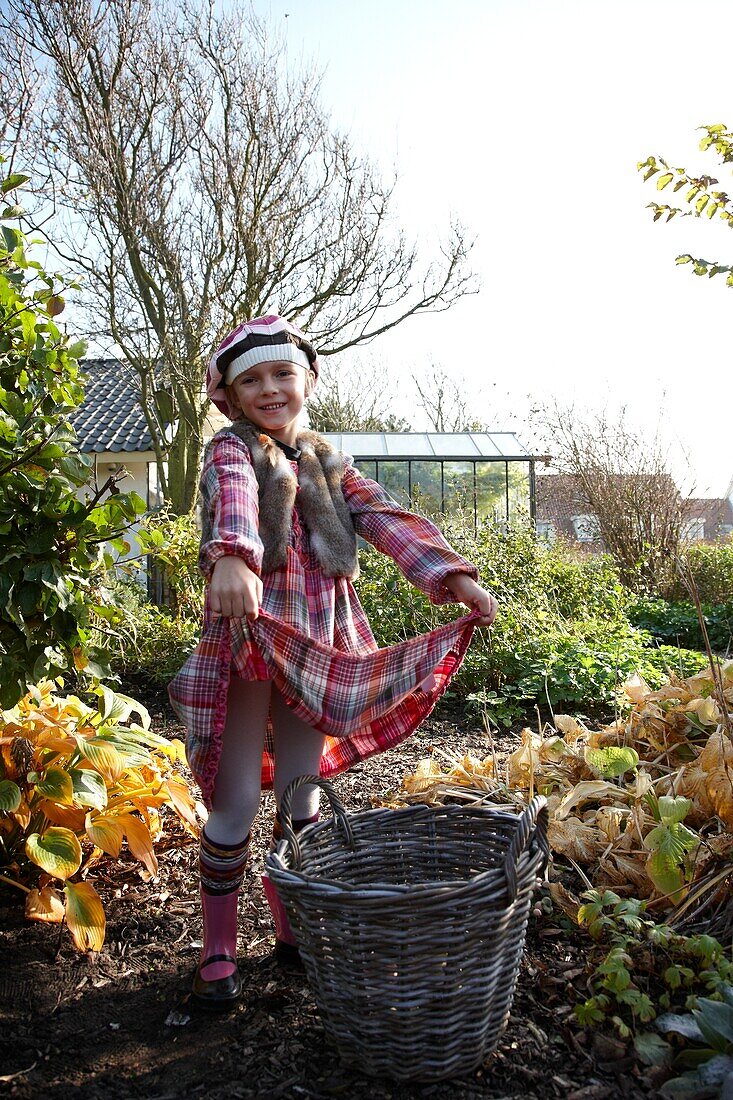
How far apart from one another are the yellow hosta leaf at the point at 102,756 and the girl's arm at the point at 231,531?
78 cm

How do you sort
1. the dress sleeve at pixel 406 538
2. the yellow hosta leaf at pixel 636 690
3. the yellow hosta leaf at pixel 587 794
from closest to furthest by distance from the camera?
the dress sleeve at pixel 406 538 < the yellow hosta leaf at pixel 587 794 < the yellow hosta leaf at pixel 636 690

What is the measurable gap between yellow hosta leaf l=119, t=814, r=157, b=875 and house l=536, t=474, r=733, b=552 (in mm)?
8595

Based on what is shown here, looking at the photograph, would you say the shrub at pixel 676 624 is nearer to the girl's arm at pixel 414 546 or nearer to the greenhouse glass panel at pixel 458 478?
the greenhouse glass panel at pixel 458 478

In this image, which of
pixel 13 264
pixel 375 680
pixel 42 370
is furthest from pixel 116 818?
pixel 13 264

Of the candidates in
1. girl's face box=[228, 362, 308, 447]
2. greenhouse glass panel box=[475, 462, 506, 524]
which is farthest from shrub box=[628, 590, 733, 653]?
girl's face box=[228, 362, 308, 447]

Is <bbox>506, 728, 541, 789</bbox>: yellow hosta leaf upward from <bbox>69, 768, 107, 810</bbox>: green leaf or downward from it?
downward

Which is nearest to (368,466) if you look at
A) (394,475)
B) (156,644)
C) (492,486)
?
(394,475)

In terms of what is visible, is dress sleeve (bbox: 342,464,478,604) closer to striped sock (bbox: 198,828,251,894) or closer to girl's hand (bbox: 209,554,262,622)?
girl's hand (bbox: 209,554,262,622)

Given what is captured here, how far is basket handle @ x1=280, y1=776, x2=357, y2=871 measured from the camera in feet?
6.23

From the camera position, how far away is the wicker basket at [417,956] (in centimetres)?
159

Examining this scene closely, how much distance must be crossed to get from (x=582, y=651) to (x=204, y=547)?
3.57 meters

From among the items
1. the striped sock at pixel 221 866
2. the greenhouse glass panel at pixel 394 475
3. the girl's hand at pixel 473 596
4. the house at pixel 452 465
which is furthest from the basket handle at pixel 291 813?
the greenhouse glass panel at pixel 394 475

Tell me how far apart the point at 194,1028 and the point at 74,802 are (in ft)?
2.59

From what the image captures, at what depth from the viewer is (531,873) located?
170 cm
